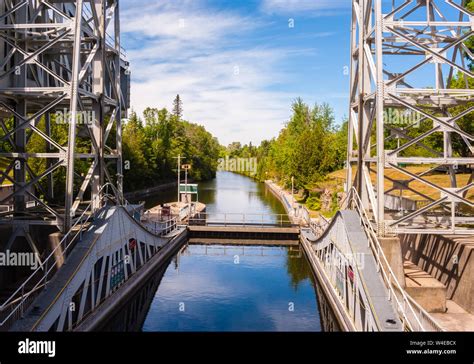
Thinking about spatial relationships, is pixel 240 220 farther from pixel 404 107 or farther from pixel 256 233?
pixel 404 107

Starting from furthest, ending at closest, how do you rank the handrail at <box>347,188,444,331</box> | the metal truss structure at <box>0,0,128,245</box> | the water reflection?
the water reflection → the metal truss structure at <box>0,0,128,245</box> → the handrail at <box>347,188,444,331</box>

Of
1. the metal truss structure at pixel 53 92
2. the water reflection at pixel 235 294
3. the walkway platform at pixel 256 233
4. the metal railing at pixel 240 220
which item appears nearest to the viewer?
the metal truss structure at pixel 53 92

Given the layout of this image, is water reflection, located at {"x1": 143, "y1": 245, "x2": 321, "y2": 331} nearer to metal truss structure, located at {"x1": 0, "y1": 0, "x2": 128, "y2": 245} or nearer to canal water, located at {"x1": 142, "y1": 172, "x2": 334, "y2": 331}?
canal water, located at {"x1": 142, "y1": 172, "x2": 334, "y2": 331}

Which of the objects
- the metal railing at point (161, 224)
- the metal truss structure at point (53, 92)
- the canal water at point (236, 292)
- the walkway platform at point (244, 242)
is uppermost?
the metal truss structure at point (53, 92)

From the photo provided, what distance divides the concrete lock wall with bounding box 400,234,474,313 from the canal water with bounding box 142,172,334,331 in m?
4.99

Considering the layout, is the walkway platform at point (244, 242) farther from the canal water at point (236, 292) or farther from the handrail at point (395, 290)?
the handrail at point (395, 290)

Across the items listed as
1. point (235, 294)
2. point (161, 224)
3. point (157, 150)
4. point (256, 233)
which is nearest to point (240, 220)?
point (256, 233)

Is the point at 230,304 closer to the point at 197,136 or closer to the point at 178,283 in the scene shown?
the point at 178,283

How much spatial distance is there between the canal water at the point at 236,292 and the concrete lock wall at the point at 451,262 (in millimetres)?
4991

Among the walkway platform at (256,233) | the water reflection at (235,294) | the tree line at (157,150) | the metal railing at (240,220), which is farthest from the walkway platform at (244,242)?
the tree line at (157,150)

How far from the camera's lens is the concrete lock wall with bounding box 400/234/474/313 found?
585 inches

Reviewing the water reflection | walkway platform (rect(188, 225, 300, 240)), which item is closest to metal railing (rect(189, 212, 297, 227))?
walkway platform (rect(188, 225, 300, 240))

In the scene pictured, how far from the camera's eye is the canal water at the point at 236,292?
19047mm
